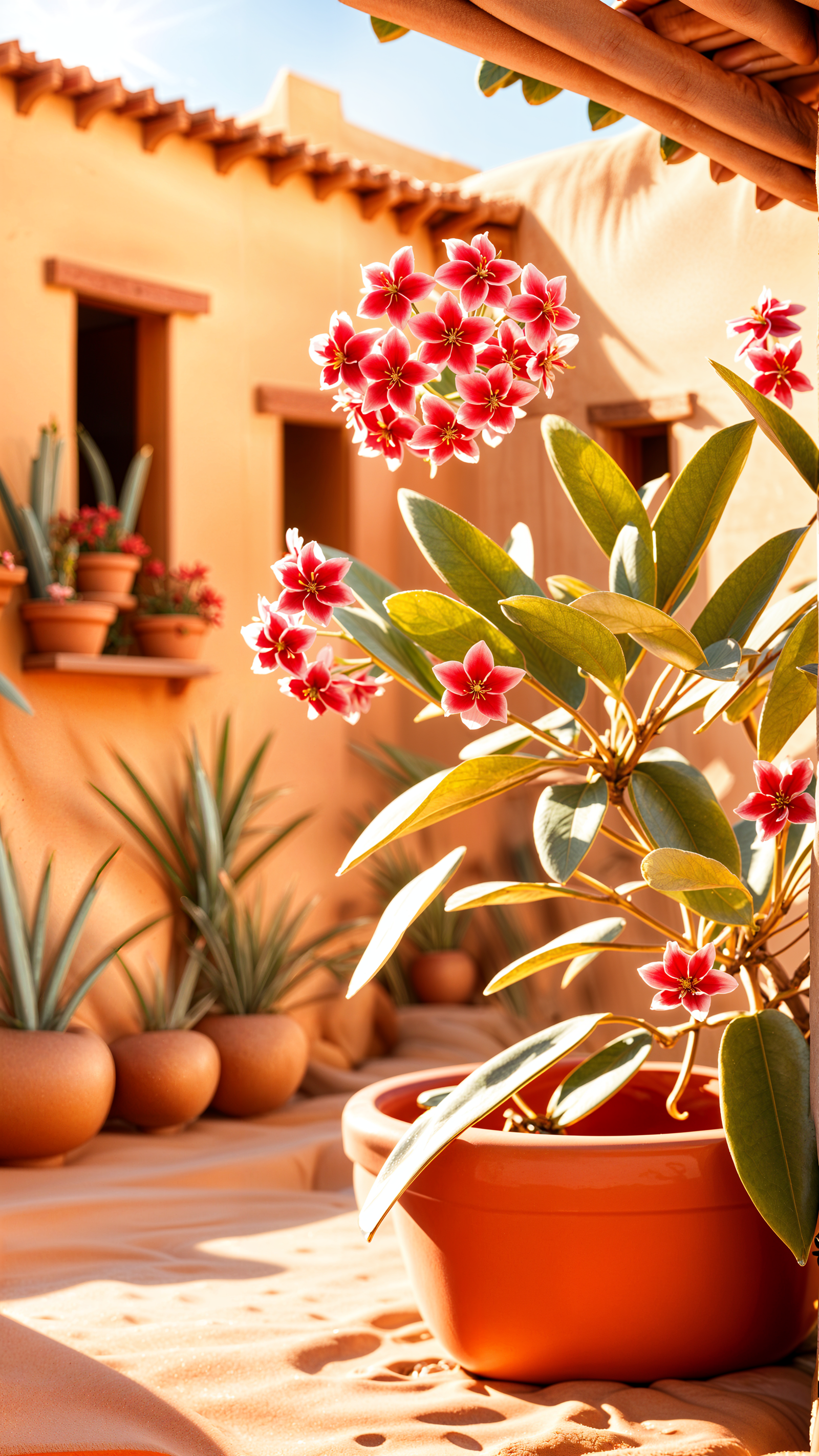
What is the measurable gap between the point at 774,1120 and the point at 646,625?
2.13ft

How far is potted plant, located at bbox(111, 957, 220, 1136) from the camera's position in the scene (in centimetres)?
426

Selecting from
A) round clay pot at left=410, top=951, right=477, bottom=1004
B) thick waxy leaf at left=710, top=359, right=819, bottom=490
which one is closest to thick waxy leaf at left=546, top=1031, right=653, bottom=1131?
thick waxy leaf at left=710, top=359, right=819, bottom=490

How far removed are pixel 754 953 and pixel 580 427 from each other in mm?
4068

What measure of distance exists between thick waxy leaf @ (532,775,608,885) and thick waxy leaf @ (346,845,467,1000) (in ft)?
0.38

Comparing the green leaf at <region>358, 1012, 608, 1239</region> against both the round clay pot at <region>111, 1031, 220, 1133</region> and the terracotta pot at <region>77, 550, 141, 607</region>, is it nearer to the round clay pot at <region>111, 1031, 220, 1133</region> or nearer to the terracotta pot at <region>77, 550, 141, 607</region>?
the round clay pot at <region>111, 1031, 220, 1133</region>

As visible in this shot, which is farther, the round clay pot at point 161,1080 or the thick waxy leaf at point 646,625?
the round clay pot at point 161,1080

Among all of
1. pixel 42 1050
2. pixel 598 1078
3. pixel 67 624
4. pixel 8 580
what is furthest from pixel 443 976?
pixel 598 1078

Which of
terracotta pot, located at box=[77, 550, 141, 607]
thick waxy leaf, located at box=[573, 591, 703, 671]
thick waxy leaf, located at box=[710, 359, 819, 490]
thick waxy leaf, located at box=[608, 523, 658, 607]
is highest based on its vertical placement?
terracotta pot, located at box=[77, 550, 141, 607]

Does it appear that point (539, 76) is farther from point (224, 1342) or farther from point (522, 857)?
point (522, 857)

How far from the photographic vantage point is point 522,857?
18.9 feet

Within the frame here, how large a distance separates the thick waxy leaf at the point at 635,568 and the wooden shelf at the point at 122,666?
298 centimetres

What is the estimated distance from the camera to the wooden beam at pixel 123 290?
464cm

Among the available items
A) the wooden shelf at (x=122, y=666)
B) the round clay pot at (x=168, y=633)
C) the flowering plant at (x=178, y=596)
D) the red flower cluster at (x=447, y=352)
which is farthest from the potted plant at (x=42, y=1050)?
the red flower cluster at (x=447, y=352)

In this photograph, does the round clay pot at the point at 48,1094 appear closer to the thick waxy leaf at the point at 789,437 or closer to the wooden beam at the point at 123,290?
the wooden beam at the point at 123,290
